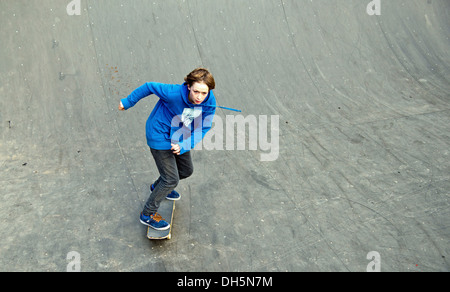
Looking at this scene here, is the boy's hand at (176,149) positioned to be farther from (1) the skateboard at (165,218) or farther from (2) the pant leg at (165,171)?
(1) the skateboard at (165,218)

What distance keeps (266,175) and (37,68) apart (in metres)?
3.17

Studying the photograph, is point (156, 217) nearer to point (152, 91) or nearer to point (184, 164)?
point (184, 164)

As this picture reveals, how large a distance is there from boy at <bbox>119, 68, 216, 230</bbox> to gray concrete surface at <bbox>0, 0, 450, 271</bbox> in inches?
26.4

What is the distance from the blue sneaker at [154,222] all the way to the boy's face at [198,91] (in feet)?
3.65

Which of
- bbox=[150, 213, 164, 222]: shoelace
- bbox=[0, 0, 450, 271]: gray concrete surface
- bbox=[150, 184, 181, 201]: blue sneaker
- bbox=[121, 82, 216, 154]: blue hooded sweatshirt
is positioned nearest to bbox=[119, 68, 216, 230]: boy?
bbox=[121, 82, 216, 154]: blue hooded sweatshirt

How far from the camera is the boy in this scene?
2.76 metres

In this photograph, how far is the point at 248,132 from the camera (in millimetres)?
4703

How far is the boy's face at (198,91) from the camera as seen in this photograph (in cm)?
270

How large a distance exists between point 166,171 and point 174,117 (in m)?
0.42

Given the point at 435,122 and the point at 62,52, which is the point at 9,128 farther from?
the point at 435,122

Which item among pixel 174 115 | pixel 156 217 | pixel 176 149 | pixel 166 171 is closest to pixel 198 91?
pixel 174 115

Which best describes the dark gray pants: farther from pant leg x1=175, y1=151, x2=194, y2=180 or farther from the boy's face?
the boy's face

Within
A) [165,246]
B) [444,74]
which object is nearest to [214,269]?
[165,246]

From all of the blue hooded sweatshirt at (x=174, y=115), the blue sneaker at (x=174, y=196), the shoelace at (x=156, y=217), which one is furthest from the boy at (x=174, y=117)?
the blue sneaker at (x=174, y=196)
